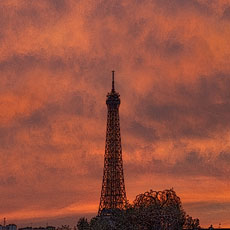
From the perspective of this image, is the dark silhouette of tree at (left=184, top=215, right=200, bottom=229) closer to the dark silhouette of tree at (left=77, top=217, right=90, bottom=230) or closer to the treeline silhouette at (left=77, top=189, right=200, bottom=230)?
the treeline silhouette at (left=77, top=189, right=200, bottom=230)

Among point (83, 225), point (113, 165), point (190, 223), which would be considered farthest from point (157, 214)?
point (113, 165)

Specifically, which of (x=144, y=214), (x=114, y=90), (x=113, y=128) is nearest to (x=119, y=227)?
(x=144, y=214)

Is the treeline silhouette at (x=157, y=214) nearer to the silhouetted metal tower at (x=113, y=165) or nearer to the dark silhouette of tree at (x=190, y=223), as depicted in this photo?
the dark silhouette of tree at (x=190, y=223)

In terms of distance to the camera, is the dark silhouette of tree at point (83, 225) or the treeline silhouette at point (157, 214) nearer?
the treeline silhouette at point (157, 214)

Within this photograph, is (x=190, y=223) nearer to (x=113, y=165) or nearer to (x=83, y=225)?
(x=83, y=225)

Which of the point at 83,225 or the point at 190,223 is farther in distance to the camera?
the point at 83,225

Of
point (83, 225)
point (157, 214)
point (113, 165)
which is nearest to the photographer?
point (157, 214)

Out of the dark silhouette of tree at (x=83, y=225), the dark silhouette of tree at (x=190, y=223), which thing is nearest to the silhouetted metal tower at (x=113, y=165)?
the dark silhouette of tree at (x=83, y=225)

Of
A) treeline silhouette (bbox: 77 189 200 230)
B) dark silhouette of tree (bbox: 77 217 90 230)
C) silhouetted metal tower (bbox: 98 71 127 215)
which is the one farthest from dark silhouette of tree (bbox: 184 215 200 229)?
silhouetted metal tower (bbox: 98 71 127 215)
